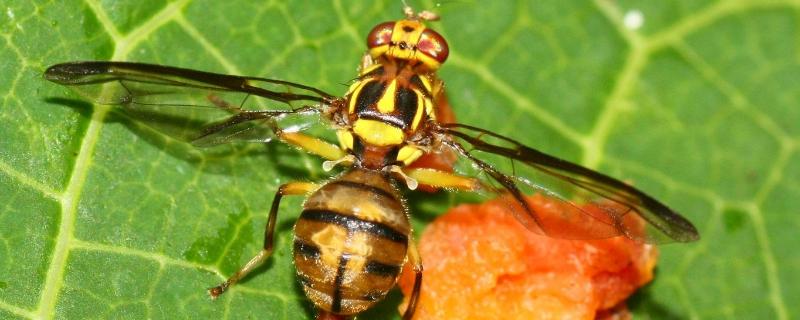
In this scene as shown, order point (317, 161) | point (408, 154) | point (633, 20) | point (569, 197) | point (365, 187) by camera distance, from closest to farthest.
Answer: point (365, 187), point (569, 197), point (408, 154), point (317, 161), point (633, 20)

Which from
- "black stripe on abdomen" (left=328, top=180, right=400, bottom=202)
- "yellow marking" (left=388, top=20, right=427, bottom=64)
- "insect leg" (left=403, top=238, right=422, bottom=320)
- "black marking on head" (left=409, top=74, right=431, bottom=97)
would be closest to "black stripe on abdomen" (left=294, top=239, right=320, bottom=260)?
"black stripe on abdomen" (left=328, top=180, right=400, bottom=202)

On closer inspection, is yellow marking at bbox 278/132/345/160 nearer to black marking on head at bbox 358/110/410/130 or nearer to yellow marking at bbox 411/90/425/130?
black marking on head at bbox 358/110/410/130

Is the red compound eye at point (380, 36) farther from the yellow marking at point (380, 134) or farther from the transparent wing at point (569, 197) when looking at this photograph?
the transparent wing at point (569, 197)

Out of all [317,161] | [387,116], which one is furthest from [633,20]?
[317,161]

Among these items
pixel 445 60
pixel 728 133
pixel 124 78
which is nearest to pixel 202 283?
pixel 124 78

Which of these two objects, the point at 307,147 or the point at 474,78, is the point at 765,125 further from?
the point at 307,147

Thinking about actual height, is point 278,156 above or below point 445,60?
below

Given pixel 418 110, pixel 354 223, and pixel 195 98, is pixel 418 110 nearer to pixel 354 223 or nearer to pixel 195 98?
pixel 354 223
